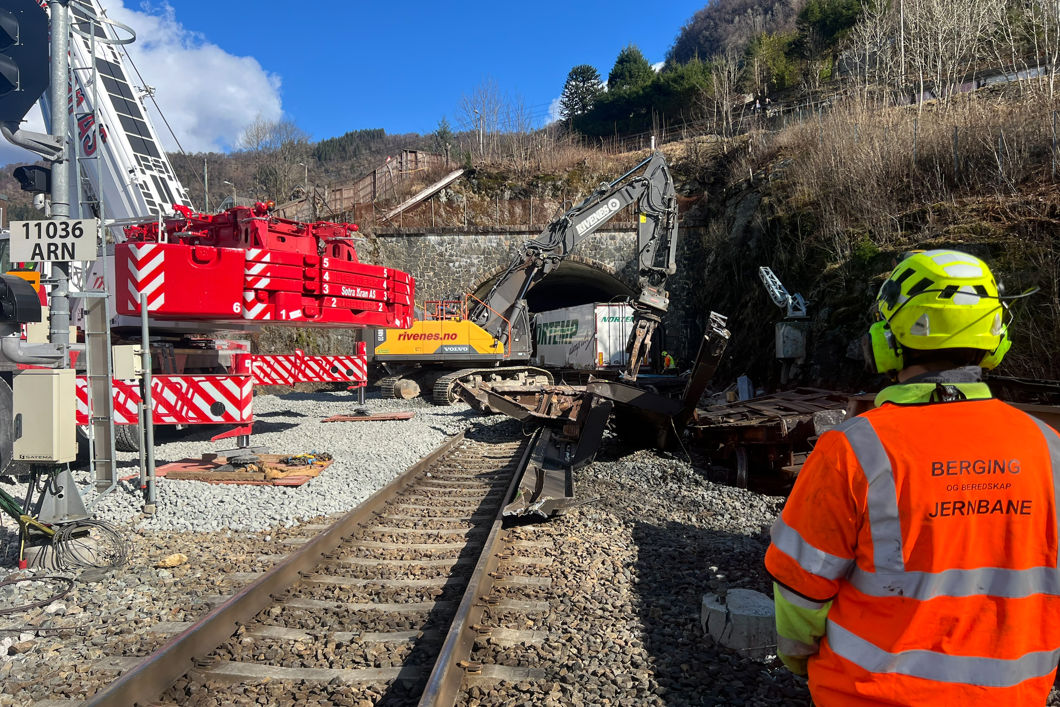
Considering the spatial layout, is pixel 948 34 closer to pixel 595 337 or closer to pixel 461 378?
pixel 595 337

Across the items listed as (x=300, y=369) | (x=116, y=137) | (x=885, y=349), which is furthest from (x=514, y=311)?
(x=885, y=349)

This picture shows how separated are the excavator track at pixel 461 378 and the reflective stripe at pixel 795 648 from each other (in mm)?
13920

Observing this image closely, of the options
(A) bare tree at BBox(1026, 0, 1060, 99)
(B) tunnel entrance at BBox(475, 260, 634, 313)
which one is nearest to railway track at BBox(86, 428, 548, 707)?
(A) bare tree at BBox(1026, 0, 1060, 99)

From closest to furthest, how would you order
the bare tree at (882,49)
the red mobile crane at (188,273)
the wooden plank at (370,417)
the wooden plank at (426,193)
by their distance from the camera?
1. the red mobile crane at (188,273)
2. the wooden plank at (370,417)
3. the bare tree at (882,49)
4. the wooden plank at (426,193)

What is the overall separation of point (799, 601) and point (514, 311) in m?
15.1

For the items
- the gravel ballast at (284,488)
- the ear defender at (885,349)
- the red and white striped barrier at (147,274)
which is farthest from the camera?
the red and white striped barrier at (147,274)

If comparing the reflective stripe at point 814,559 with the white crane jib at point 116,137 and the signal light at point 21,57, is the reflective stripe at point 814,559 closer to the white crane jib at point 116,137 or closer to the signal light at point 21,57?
the signal light at point 21,57

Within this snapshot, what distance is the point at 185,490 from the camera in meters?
6.76

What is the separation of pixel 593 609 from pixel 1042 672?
2.79 metres

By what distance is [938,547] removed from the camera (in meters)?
1.43

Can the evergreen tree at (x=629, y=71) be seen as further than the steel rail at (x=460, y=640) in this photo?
Yes

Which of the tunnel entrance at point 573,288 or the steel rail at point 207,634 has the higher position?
the tunnel entrance at point 573,288

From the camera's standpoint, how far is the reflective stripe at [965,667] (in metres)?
1.43

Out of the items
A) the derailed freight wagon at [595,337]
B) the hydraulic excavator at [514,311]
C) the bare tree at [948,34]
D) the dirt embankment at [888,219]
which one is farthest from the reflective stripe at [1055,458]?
the derailed freight wagon at [595,337]
